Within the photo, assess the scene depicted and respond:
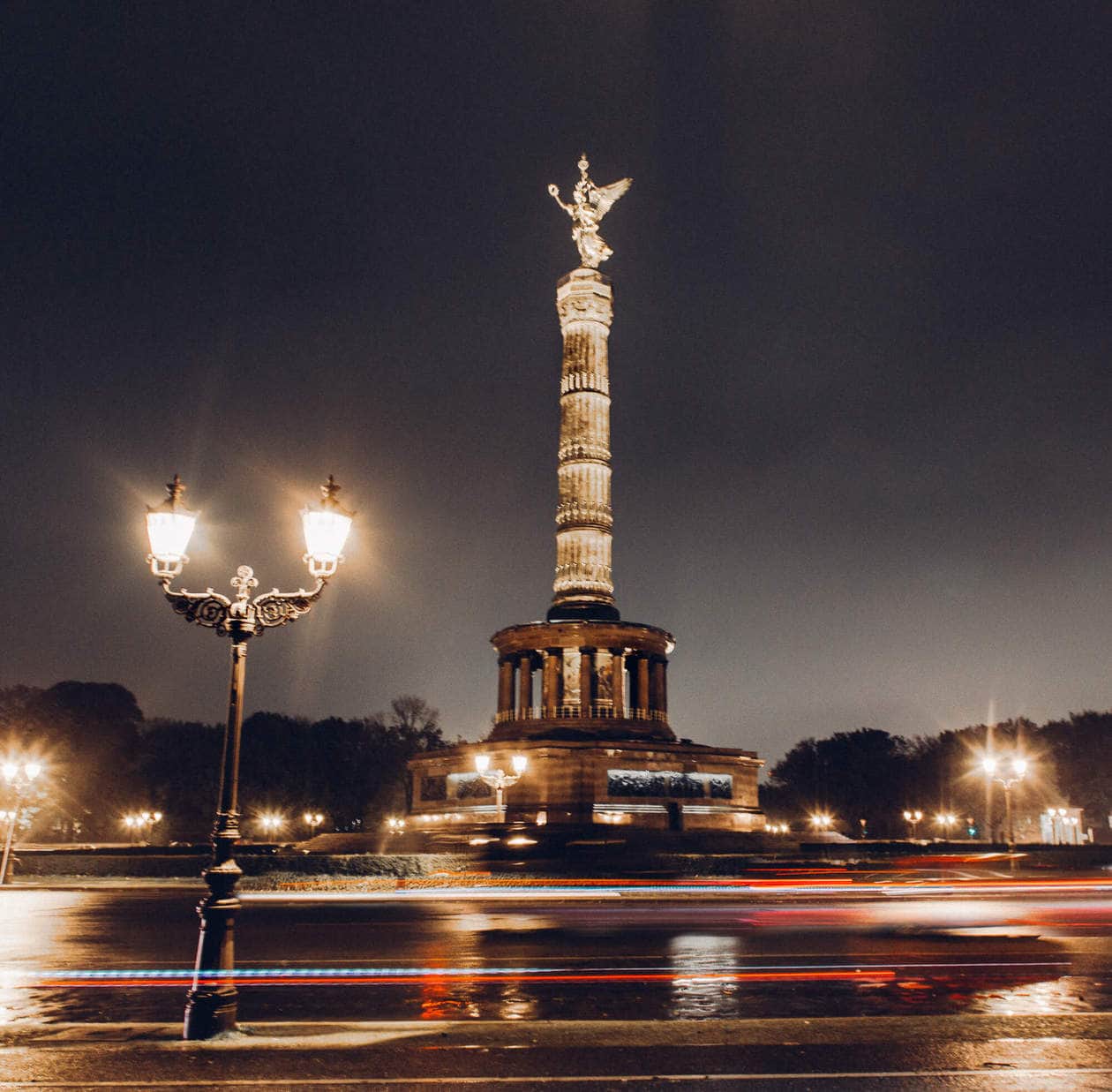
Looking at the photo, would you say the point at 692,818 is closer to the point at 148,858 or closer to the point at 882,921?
the point at 148,858

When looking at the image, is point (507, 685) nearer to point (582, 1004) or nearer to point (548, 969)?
point (548, 969)

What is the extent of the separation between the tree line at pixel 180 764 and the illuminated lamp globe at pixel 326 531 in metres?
58.2

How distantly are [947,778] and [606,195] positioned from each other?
55313mm

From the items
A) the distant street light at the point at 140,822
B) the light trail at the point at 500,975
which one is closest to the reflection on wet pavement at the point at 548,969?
the light trail at the point at 500,975

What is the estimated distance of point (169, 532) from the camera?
8883mm

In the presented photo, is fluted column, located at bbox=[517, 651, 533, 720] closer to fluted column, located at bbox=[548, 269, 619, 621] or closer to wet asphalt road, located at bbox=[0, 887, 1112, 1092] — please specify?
fluted column, located at bbox=[548, 269, 619, 621]

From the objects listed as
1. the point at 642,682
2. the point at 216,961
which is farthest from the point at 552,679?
the point at 216,961

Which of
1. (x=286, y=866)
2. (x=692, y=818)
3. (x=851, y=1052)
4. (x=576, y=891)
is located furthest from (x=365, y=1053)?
(x=692, y=818)

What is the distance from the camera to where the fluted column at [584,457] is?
1948 inches

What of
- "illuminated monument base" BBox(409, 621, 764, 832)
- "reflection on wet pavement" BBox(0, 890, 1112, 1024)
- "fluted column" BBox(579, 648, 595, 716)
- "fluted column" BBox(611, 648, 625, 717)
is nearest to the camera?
"reflection on wet pavement" BBox(0, 890, 1112, 1024)

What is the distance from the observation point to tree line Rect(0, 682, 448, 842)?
218ft

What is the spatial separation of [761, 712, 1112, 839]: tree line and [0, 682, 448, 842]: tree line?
1496 inches

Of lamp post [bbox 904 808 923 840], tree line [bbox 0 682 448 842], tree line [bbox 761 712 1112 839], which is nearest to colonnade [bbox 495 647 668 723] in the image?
tree line [bbox 0 682 448 842]

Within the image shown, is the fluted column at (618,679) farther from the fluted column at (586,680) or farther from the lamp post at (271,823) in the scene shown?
the lamp post at (271,823)
